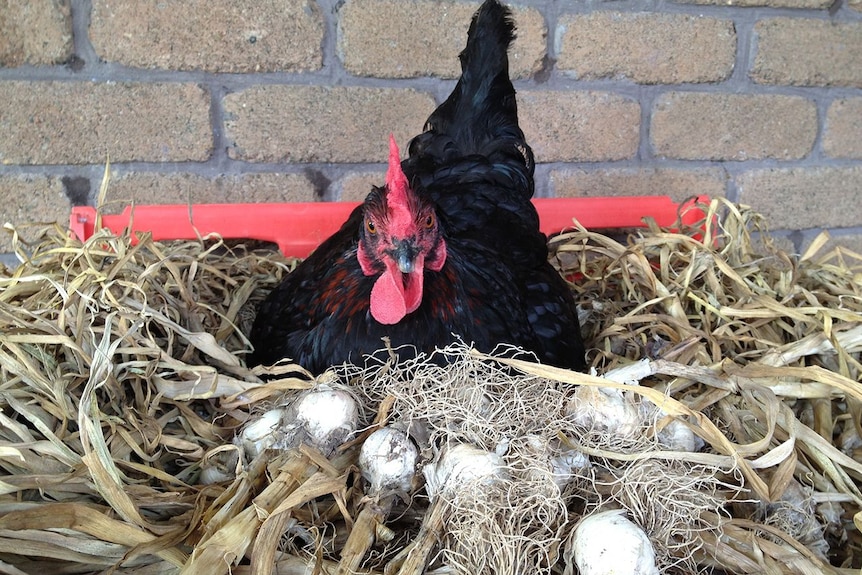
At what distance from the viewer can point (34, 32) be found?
3.96 ft

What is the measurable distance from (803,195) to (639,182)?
523 millimetres

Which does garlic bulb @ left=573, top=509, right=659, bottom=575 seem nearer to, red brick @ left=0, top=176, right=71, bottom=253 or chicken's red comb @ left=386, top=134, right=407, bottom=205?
chicken's red comb @ left=386, top=134, right=407, bottom=205

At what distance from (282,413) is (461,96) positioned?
2.57 feet

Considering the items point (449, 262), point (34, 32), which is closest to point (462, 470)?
point (449, 262)

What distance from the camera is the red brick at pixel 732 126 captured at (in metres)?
1.56

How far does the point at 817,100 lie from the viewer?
1.63 m

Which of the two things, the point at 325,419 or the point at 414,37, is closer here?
the point at 325,419

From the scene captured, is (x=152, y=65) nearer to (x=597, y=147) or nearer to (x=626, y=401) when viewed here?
(x=597, y=147)

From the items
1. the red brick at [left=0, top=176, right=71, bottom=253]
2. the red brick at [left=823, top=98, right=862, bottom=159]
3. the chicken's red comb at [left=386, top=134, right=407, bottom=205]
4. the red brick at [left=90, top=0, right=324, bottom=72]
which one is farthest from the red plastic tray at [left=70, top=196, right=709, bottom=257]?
the red brick at [left=823, top=98, right=862, bottom=159]

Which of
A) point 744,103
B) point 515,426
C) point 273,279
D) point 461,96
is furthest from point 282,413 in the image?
point 744,103

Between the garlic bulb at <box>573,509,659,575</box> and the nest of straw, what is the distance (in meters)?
0.03

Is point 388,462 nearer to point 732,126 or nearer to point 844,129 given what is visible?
point 732,126

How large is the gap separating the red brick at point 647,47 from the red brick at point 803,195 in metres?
0.33

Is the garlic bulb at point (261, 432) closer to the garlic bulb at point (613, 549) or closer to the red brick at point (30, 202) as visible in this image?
the garlic bulb at point (613, 549)
